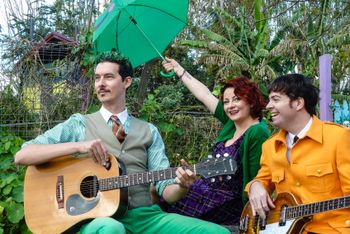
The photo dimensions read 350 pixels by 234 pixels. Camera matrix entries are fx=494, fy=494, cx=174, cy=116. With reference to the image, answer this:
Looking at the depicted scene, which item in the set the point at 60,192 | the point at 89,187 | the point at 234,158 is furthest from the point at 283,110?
the point at 60,192

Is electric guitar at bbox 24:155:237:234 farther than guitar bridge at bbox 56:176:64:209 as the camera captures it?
No

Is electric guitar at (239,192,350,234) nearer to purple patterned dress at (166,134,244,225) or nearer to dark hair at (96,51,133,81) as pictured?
purple patterned dress at (166,134,244,225)

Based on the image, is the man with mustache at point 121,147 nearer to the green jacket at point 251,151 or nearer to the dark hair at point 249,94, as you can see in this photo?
the green jacket at point 251,151

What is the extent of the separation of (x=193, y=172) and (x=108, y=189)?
520 mm

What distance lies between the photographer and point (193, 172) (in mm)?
2555

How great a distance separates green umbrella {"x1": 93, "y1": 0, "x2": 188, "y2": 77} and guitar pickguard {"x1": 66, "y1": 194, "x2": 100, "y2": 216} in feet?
4.43

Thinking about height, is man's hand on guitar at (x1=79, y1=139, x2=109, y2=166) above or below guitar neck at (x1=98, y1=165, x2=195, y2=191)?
above

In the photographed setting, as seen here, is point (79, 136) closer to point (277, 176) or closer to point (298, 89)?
point (277, 176)

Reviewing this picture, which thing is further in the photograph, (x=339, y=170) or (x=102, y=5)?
(x=102, y=5)

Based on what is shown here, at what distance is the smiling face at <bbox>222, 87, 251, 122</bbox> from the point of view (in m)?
3.33

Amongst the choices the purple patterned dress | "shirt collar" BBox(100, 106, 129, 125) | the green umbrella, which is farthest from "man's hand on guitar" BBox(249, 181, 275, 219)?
the green umbrella

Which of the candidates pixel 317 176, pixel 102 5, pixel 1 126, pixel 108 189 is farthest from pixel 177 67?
pixel 102 5

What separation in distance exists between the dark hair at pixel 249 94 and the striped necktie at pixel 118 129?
82 cm

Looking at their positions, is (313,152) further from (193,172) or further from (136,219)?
(136,219)
